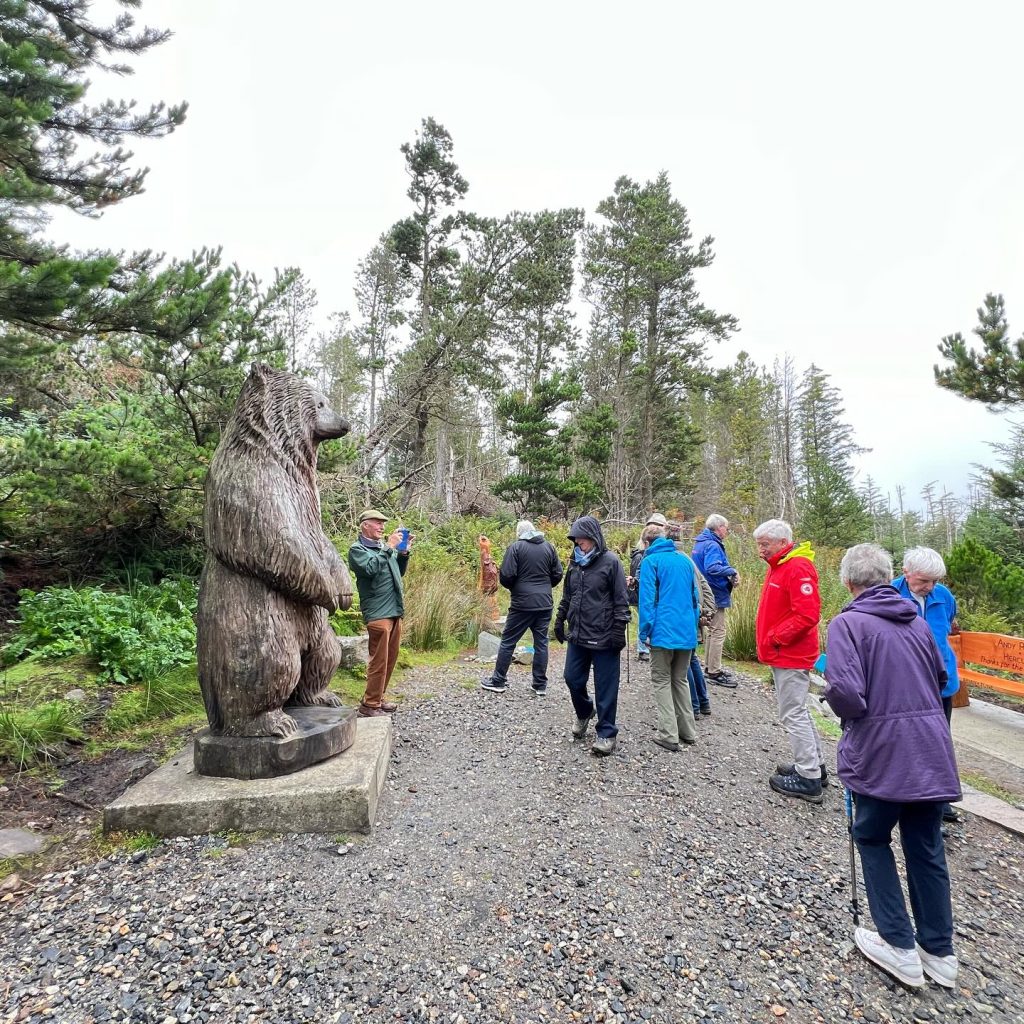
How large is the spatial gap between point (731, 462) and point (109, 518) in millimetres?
29519

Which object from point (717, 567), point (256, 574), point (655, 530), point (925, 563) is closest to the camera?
point (256, 574)

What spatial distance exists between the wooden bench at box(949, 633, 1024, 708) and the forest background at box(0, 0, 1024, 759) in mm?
2189

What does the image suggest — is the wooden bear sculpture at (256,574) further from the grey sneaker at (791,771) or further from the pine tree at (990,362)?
the pine tree at (990,362)

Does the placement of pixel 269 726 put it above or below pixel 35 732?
above

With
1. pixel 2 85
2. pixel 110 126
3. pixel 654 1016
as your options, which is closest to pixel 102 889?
pixel 654 1016

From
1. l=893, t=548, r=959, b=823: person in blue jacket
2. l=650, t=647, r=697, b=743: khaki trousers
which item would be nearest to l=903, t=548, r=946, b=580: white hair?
l=893, t=548, r=959, b=823: person in blue jacket

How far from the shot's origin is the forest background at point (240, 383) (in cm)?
443

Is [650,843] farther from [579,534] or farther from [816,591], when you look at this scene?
[579,534]

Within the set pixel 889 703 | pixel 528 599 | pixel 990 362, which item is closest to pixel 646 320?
pixel 990 362

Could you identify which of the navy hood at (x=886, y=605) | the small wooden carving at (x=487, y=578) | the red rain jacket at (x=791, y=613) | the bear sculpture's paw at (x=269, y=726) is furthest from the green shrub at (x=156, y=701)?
the small wooden carving at (x=487, y=578)

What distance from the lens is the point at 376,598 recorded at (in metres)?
4.61

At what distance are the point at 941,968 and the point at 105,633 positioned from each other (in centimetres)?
590

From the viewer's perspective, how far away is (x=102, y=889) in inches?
93.9

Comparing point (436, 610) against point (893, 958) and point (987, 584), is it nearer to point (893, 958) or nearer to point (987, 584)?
point (893, 958)
